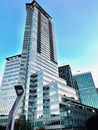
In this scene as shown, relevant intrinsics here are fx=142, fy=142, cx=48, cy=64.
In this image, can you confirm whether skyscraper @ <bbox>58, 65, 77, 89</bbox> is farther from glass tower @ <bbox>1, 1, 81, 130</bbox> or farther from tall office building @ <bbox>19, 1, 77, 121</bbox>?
glass tower @ <bbox>1, 1, 81, 130</bbox>

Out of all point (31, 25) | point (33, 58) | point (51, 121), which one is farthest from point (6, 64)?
point (51, 121)

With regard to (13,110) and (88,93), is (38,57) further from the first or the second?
(88,93)

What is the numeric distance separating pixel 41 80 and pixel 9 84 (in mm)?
34923

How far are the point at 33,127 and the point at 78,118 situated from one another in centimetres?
2400

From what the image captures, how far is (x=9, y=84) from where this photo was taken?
112562 mm

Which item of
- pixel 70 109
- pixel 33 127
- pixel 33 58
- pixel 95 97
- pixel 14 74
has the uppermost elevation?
pixel 33 58

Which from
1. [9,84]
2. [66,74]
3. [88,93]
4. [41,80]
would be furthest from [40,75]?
[88,93]

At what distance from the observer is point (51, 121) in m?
69.4

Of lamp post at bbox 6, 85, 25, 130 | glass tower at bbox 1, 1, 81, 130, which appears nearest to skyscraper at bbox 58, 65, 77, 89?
glass tower at bbox 1, 1, 81, 130

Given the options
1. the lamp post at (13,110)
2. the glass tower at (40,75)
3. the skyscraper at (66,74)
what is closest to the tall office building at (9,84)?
the glass tower at (40,75)

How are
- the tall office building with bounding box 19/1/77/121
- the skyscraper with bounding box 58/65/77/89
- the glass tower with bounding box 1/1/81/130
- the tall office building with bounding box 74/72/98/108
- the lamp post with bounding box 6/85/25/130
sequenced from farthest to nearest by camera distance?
the tall office building with bounding box 74/72/98/108, the skyscraper with bounding box 58/65/77/89, the tall office building with bounding box 19/1/77/121, the glass tower with bounding box 1/1/81/130, the lamp post with bounding box 6/85/25/130

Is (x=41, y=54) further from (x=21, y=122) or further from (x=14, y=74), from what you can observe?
(x=21, y=122)

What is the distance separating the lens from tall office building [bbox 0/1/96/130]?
72.0 m

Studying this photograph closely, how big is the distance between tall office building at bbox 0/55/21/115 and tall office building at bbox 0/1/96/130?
12617 millimetres
